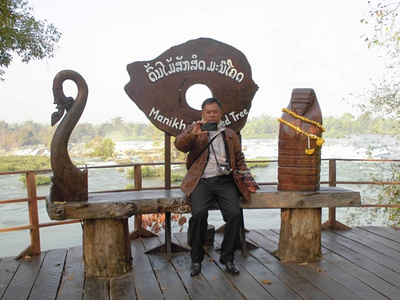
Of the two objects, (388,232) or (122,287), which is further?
(388,232)

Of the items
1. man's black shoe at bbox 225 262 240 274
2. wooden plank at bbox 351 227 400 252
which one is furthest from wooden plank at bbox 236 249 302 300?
wooden plank at bbox 351 227 400 252

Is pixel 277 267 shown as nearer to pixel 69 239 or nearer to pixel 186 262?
pixel 186 262

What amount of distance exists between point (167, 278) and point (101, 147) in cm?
668

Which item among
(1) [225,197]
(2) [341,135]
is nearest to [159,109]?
(1) [225,197]

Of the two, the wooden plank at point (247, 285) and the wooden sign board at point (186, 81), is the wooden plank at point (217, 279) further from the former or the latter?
the wooden sign board at point (186, 81)

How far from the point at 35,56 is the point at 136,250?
3462mm

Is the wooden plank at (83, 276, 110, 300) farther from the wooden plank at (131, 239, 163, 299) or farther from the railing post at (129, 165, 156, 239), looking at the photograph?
the railing post at (129, 165, 156, 239)

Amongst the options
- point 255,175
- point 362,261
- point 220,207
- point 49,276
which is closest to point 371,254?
point 362,261

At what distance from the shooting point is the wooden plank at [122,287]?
9.24 feet

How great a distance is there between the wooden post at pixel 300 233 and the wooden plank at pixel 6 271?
2472 mm

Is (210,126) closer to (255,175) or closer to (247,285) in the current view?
(247,285)

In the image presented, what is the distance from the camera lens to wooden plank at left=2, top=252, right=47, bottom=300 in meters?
2.91

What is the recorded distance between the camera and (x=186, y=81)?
3963mm

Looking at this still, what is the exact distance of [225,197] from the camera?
3.31 m
